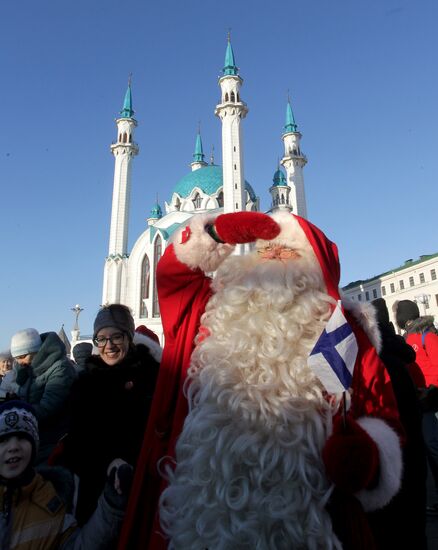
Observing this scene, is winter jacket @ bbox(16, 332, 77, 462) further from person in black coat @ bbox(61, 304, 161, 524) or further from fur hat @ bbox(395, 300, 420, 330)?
fur hat @ bbox(395, 300, 420, 330)

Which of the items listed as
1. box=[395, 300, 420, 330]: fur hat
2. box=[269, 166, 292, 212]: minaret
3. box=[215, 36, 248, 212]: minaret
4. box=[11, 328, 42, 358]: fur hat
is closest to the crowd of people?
box=[11, 328, 42, 358]: fur hat

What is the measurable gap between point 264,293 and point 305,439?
1.97ft

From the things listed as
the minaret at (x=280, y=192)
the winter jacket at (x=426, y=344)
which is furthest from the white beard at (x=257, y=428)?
the minaret at (x=280, y=192)

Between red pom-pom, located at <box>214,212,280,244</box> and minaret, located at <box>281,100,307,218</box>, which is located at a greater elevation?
minaret, located at <box>281,100,307,218</box>

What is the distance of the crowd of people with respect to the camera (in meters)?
1.35

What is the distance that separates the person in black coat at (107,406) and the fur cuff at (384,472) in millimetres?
1341

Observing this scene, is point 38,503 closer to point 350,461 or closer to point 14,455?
point 14,455

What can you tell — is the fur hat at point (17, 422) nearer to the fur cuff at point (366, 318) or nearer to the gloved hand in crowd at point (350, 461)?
the gloved hand in crowd at point (350, 461)

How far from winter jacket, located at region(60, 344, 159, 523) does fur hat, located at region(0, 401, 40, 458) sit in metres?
0.41

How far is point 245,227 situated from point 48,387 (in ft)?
7.20

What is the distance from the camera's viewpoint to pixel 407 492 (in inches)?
68.5

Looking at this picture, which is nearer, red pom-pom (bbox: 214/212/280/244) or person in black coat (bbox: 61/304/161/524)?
red pom-pom (bbox: 214/212/280/244)

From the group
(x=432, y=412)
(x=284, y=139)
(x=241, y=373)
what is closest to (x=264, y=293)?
(x=241, y=373)

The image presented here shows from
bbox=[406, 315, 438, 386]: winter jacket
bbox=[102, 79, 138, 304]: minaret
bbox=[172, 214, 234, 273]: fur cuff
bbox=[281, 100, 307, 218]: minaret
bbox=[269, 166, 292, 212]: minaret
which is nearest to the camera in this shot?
bbox=[172, 214, 234, 273]: fur cuff
